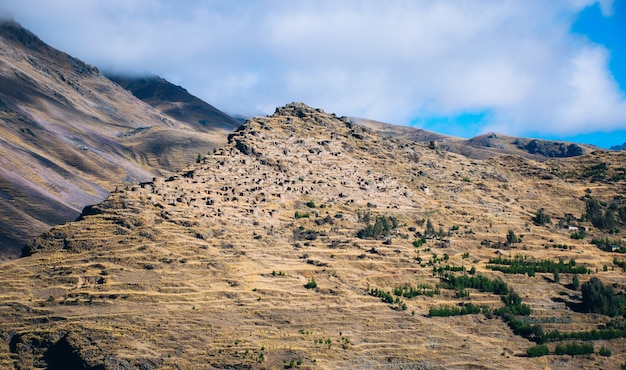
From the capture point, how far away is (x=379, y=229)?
63.1 meters

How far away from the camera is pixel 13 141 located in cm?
11344

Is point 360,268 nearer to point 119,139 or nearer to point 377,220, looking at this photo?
point 377,220

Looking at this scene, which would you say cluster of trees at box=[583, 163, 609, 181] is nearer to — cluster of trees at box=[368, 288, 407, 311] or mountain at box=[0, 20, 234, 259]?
cluster of trees at box=[368, 288, 407, 311]

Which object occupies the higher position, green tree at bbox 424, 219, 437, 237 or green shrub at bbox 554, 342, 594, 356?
green tree at bbox 424, 219, 437, 237

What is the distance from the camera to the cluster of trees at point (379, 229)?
204 feet

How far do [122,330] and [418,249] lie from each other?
33841mm

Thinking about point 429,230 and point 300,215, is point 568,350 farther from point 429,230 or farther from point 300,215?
point 300,215

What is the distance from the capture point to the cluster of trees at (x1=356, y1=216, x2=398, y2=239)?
62.2m

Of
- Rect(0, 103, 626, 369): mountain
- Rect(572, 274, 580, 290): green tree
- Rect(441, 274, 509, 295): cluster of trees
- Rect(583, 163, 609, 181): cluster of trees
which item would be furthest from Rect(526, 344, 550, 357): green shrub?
Rect(583, 163, 609, 181): cluster of trees

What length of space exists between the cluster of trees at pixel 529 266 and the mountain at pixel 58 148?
62079mm

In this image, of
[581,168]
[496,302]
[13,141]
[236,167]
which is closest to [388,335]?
[496,302]

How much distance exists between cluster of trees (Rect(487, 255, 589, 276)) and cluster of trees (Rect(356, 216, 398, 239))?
11.9m

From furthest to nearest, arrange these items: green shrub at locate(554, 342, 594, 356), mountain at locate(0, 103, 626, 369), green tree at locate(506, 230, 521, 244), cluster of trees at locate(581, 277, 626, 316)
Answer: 1. green tree at locate(506, 230, 521, 244)
2. cluster of trees at locate(581, 277, 626, 316)
3. green shrub at locate(554, 342, 594, 356)
4. mountain at locate(0, 103, 626, 369)

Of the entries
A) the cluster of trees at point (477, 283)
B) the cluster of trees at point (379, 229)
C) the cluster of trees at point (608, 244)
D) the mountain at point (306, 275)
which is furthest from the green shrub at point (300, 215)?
the cluster of trees at point (608, 244)
